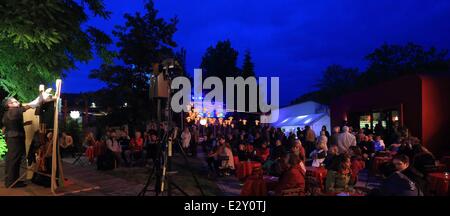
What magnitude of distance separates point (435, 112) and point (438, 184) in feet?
25.9

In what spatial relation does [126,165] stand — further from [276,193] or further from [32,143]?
[276,193]

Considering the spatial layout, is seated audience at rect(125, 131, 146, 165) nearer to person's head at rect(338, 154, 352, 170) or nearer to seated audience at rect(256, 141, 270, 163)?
seated audience at rect(256, 141, 270, 163)

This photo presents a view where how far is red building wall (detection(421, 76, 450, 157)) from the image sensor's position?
14.7 m

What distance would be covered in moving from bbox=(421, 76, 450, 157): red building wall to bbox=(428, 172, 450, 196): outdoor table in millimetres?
7306

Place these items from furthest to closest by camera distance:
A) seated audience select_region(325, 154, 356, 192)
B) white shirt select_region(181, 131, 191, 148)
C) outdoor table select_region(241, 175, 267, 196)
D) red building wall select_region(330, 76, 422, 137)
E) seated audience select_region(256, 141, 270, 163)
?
white shirt select_region(181, 131, 191, 148) < red building wall select_region(330, 76, 422, 137) < seated audience select_region(256, 141, 270, 163) < seated audience select_region(325, 154, 356, 192) < outdoor table select_region(241, 175, 267, 196)

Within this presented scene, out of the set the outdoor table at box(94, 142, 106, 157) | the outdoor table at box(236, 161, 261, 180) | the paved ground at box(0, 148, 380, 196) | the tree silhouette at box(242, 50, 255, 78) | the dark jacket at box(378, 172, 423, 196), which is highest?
the tree silhouette at box(242, 50, 255, 78)

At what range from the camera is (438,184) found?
7820mm

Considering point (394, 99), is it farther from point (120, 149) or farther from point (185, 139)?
point (120, 149)

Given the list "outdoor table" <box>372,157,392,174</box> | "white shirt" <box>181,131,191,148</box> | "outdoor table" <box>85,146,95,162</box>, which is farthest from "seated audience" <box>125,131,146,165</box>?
"outdoor table" <box>372,157,392,174</box>

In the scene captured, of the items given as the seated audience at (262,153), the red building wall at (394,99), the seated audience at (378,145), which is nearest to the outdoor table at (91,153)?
the seated audience at (262,153)

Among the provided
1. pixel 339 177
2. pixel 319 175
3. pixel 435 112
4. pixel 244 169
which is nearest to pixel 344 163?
pixel 339 177

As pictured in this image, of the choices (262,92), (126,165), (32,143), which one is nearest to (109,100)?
(126,165)

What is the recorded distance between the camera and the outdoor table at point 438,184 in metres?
7.72

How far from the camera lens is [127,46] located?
26.5 metres
